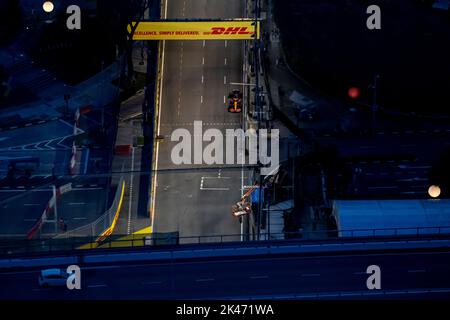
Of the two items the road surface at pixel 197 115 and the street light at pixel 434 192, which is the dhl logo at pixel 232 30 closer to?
the road surface at pixel 197 115

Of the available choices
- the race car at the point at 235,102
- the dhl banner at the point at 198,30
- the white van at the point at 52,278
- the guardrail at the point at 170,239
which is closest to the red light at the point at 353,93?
the dhl banner at the point at 198,30

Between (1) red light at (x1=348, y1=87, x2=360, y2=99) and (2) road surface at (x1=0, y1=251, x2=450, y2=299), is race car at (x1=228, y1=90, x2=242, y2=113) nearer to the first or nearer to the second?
(1) red light at (x1=348, y1=87, x2=360, y2=99)

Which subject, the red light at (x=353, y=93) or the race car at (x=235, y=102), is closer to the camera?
the race car at (x=235, y=102)

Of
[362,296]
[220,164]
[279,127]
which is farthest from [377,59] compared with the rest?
[362,296]

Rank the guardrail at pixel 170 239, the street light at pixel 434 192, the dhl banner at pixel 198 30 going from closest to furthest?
the guardrail at pixel 170 239 < the street light at pixel 434 192 < the dhl banner at pixel 198 30

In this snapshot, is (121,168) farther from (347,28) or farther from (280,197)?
(347,28)

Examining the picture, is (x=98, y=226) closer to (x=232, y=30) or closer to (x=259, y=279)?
(x=259, y=279)
